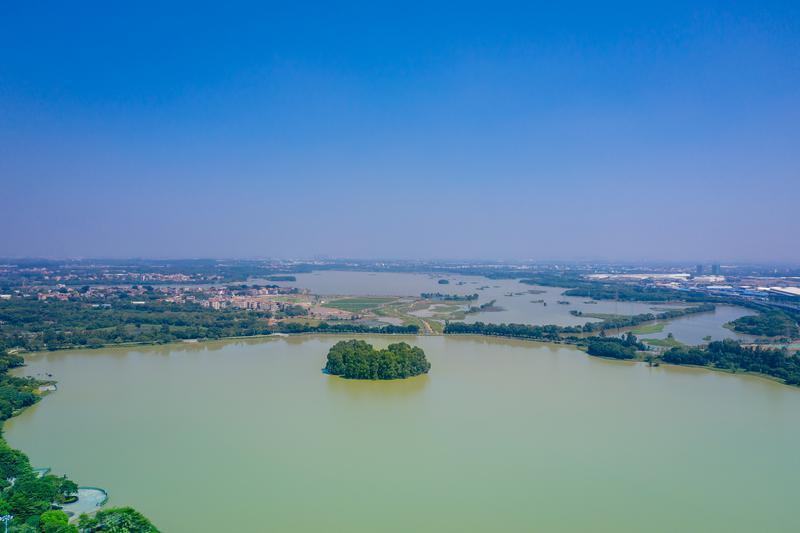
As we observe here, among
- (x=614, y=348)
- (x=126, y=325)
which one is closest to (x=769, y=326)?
(x=614, y=348)

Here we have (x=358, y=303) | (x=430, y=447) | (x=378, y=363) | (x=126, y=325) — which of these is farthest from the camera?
(x=358, y=303)

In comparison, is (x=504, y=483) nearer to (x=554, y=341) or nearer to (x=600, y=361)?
(x=600, y=361)

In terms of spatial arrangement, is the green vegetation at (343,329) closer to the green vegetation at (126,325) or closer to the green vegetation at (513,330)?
the green vegetation at (126,325)

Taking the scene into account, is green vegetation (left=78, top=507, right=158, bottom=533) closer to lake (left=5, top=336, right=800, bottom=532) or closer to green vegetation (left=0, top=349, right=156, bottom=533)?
green vegetation (left=0, top=349, right=156, bottom=533)

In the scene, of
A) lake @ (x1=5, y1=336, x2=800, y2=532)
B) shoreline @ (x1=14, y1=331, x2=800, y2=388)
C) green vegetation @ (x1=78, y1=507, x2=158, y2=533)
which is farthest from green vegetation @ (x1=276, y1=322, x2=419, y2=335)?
green vegetation @ (x1=78, y1=507, x2=158, y2=533)

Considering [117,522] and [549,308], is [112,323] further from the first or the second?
[549,308]

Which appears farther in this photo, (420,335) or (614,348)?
(420,335)
